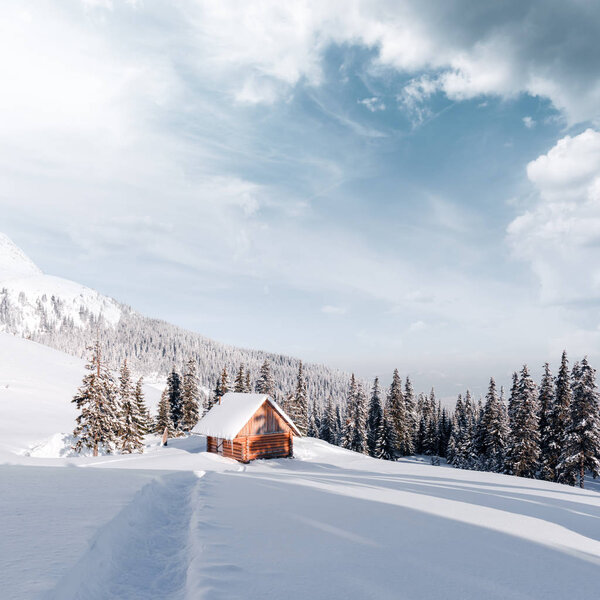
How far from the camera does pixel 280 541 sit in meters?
7.41

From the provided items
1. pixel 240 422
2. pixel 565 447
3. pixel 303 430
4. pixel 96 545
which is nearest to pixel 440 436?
pixel 303 430

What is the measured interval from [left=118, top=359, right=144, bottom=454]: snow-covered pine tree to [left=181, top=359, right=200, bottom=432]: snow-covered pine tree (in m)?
10.6

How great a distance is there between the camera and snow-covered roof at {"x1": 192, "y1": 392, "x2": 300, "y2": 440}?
27456 mm

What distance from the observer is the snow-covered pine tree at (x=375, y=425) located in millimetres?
55034

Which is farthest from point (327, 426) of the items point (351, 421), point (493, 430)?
point (493, 430)

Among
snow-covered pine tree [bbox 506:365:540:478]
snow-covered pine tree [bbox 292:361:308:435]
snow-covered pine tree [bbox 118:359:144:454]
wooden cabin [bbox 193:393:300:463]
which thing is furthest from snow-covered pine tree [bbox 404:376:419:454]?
snow-covered pine tree [bbox 118:359:144:454]

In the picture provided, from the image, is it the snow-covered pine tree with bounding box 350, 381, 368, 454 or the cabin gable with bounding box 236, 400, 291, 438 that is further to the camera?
the snow-covered pine tree with bounding box 350, 381, 368, 454

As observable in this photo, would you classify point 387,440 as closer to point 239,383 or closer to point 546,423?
point 546,423

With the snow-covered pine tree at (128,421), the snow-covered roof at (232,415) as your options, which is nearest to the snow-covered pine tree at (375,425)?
the snow-covered roof at (232,415)

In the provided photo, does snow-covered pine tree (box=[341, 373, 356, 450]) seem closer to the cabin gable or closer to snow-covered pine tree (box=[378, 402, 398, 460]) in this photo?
snow-covered pine tree (box=[378, 402, 398, 460])

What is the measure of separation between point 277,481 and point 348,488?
3.38 m

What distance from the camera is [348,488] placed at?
15.1 metres

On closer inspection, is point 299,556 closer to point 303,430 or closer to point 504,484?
point 504,484

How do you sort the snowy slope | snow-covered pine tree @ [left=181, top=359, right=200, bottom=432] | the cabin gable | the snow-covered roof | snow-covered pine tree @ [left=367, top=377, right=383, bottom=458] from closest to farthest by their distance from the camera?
1. the snow-covered roof
2. the cabin gable
3. the snowy slope
4. snow-covered pine tree @ [left=181, top=359, right=200, bottom=432]
5. snow-covered pine tree @ [left=367, top=377, right=383, bottom=458]
